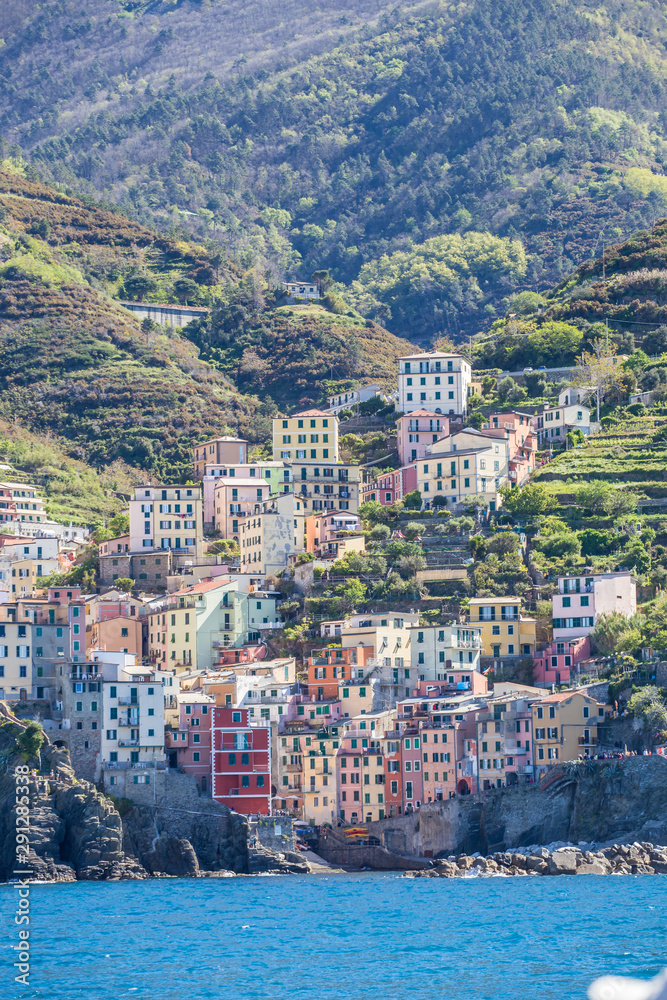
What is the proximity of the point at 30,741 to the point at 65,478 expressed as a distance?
5767 cm

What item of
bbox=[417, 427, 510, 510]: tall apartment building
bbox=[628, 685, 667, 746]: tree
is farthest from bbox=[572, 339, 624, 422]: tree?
bbox=[628, 685, 667, 746]: tree

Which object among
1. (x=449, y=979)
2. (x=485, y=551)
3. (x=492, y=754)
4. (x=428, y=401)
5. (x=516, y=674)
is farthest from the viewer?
(x=428, y=401)

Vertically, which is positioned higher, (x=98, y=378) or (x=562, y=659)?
(x=98, y=378)

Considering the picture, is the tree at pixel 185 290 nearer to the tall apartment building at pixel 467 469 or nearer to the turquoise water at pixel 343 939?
the tall apartment building at pixel 467 469

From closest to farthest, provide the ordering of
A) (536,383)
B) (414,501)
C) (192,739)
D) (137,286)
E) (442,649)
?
(192,739)
(442,649)
(414,501)
(536,383)
(137,286)

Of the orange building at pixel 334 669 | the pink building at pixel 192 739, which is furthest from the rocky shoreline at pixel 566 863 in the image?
the orange building at pixel 334 669

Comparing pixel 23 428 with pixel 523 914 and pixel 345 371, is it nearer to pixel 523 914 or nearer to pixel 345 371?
pixel 345 371

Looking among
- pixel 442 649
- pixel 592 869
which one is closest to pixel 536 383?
pixel 442 649

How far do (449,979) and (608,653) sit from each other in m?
43.2

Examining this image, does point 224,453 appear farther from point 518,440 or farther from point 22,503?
point 518,440

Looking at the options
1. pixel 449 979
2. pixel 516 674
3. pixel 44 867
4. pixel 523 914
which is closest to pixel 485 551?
pixel 516 674

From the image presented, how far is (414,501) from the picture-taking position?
120 meters

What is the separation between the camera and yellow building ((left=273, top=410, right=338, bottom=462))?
134 meters

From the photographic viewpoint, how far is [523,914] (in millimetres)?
71500
